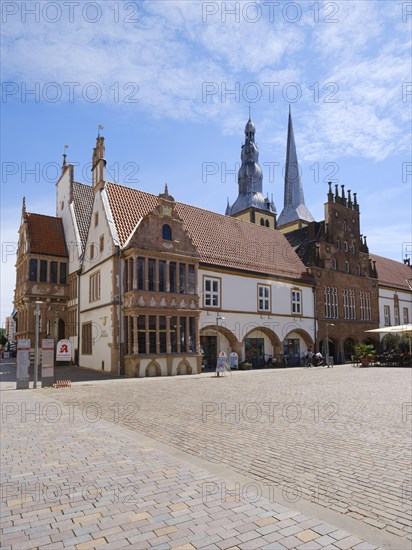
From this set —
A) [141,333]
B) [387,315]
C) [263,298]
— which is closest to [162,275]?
[141,333]

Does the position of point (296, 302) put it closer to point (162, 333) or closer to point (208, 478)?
point (162, 333)

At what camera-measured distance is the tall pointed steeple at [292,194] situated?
7606 cm

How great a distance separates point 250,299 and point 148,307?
11.1 meters

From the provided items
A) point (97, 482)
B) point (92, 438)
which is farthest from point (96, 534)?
point (92, 438)

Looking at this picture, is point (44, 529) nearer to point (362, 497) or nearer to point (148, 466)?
point (148, 466)

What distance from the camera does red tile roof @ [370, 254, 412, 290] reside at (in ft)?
185

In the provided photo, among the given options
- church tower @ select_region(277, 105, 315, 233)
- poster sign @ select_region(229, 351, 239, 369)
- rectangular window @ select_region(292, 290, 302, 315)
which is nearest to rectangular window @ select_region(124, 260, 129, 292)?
poster sign @ select_region(229, 351, 239, 369)

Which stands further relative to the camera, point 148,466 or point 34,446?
point 34,446

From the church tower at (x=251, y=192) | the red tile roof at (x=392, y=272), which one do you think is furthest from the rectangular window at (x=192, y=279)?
the church tower at (x=251, y=192)

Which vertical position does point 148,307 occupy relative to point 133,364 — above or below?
above

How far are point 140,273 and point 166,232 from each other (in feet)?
11.0

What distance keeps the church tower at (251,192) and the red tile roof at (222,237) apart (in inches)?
1116

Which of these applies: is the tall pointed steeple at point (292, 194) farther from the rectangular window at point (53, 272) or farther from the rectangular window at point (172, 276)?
the rectangular window at point (172, 276)

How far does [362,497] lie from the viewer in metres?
5.43
